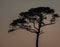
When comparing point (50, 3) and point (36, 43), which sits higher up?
point (50, 3)

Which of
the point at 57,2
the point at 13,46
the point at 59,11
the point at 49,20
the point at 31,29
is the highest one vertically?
the point at 57,2

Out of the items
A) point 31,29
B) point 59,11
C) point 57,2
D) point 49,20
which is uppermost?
point 57,2

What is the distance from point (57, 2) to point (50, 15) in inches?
8.6

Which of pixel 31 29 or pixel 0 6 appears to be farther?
pixel 0 6

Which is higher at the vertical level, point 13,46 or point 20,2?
point 20,2

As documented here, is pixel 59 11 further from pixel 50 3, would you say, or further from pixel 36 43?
pixel 36 43

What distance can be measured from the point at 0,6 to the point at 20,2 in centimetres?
33

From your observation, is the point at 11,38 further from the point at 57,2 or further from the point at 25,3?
the point at 57,2

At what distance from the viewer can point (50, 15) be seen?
204 centimetres

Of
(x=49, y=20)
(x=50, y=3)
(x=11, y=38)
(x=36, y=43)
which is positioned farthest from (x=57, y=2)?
(x=11, y=38)

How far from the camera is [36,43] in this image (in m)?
2.05

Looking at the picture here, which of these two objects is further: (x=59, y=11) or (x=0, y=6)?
(x=0, y=6)

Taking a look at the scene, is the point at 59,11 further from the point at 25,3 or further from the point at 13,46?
the point at 13,46

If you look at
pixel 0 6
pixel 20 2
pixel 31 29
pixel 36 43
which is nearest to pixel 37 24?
pixel 31 29
